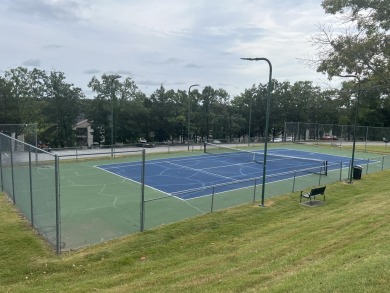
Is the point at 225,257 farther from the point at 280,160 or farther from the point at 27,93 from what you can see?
the point at 27,93

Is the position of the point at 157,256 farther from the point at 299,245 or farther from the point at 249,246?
the point at 299,245

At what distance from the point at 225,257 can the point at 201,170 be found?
62.1ft

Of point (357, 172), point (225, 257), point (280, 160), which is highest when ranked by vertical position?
point (357, 172)

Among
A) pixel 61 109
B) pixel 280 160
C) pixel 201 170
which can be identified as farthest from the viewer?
pixel 61 109

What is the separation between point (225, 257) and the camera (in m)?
9.90

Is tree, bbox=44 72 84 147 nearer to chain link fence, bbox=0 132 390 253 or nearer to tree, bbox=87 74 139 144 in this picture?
tree, bbox=87 74 139 144

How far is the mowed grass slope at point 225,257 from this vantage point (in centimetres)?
671

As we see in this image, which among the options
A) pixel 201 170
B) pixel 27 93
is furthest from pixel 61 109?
pixel 201 170

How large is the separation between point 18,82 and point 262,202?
42.1 meters

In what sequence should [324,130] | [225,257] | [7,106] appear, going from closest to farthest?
[225,257], [7,106], [324,130]

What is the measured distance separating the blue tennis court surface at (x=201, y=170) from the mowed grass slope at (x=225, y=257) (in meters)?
6.40

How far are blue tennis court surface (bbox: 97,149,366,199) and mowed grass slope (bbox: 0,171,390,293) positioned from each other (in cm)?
640

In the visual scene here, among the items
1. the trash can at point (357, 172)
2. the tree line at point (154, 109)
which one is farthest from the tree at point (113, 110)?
the trash can at point (357, 172)

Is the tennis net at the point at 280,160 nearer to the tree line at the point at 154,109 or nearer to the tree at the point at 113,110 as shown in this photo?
the tree line at the point at 154,109
